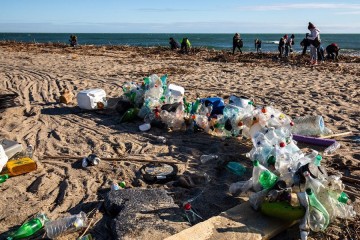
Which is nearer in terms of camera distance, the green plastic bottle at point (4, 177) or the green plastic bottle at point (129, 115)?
the green plastic bottle at point (4, 177)

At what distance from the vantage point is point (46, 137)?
533 cm

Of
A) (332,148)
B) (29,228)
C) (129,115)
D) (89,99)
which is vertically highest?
(89,99)

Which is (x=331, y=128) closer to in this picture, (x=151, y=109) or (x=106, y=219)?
(x=151, y=109)

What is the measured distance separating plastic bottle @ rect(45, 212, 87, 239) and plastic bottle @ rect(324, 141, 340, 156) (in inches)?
121

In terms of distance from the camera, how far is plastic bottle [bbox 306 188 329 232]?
2.92 meters

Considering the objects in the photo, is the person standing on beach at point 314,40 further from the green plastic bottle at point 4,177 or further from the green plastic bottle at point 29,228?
the green plastic bottle at point 29,228

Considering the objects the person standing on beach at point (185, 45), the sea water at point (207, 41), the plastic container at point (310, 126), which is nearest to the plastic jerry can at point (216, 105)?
the plastic container at point (310, 126)

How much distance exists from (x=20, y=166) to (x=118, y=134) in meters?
1.67

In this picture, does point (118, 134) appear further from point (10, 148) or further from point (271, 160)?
point (271, 160)

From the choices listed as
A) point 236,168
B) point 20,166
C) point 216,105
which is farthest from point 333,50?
point 20,166

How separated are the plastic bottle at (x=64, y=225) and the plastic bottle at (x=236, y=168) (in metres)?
1.73

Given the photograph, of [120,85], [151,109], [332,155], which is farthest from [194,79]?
[332,155]

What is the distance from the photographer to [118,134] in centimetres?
545

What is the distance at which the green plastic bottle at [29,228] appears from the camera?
2949 millimetres
